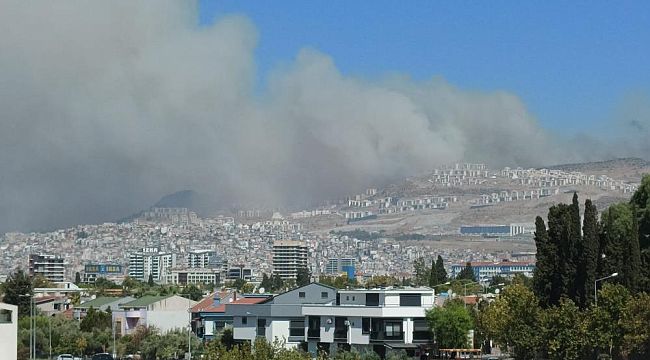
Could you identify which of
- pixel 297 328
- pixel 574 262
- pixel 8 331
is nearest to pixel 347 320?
pixel 297 328

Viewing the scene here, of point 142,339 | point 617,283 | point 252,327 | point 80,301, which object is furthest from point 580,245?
point 80,301

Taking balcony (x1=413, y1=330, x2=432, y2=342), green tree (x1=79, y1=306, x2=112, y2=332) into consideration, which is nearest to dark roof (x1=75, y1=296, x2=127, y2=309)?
green tree (x1=79, y1=306, x2=112, y2=332)

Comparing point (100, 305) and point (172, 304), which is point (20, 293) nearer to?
point (172, 304)

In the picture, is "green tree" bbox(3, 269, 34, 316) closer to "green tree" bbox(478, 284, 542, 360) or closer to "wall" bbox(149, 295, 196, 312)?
"wall" bbox(149, 295, 196, 312)

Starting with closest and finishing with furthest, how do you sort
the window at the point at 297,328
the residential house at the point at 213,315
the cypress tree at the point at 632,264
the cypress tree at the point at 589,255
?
1. the cypress tree at the point at 589,255
2. the cypress tree at the point at 632,264
3. the window at the point at 297,328
4. the residential house at the point at 213,315

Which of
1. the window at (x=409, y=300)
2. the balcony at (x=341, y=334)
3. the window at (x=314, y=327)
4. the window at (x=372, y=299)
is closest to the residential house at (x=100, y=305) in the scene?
the window at (x=314, y=327)

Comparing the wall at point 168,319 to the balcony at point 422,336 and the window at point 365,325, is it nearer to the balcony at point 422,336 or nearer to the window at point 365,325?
the window at point 365,325

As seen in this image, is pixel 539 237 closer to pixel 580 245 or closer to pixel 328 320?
pixel 580 245
